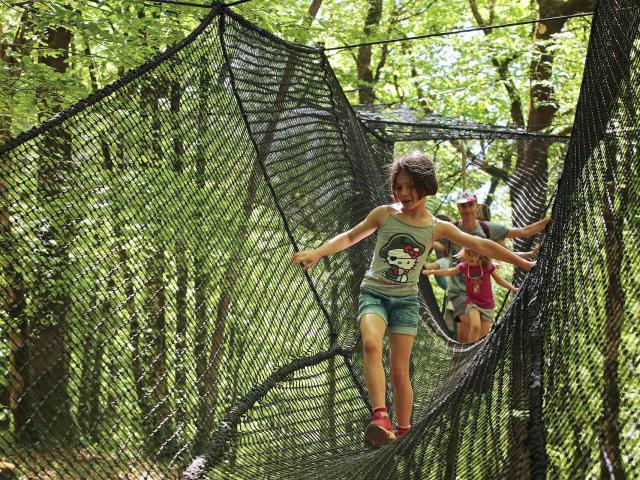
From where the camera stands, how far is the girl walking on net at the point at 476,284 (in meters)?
3.96

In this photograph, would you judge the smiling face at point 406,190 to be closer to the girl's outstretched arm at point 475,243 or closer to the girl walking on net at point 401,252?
the girl walking on net at point 401,252

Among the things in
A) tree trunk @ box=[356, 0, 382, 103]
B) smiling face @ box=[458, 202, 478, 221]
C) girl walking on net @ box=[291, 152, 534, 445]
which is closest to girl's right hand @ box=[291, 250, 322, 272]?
girl walking on net @ box=[291, 152, 534, 445]

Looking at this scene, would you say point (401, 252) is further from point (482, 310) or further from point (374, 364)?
point (482, 310)

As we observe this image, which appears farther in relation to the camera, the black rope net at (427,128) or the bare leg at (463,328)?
the black rope net at (427,128)

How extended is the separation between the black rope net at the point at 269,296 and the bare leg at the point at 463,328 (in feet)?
0.89

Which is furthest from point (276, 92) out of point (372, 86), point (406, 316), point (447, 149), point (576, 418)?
point (447, 149)

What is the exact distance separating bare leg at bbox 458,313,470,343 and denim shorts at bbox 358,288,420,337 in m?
1.72

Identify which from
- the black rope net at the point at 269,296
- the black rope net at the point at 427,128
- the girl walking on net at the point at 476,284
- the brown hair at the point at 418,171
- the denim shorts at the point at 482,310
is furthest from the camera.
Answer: the black rope net at the point at 427,128

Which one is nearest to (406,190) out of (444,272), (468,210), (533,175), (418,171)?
(418,171)

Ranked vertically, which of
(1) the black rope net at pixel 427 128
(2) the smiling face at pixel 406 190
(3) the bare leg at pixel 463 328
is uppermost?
(2) the smiling face at pixel 406 190

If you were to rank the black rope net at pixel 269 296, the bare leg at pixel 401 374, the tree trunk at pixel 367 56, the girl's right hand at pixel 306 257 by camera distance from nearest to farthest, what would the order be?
the black rope net at pixel 269 296 < the girl's right hand at pixel 306 257 < the bare leg at pixel 401 374 < the tree trunk at pixel 367 56

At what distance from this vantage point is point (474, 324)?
4.09m

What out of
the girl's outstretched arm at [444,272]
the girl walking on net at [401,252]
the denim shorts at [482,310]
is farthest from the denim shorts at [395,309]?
the denim shorts at [482,310]

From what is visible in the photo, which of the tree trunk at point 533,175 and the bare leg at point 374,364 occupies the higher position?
the bare leg at point 374,364
